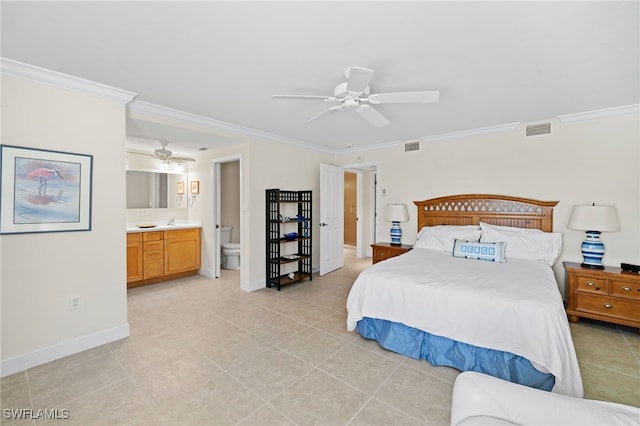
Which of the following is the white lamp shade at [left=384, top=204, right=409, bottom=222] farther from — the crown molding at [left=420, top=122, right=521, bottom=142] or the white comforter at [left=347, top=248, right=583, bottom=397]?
the white comforter at [left=347, top=248, right=583, bottom=397]

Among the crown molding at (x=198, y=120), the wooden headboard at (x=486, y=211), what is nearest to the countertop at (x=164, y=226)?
the crown molding at (x=198, y=120)

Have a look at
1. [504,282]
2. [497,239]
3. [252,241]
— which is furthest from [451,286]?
[252,241]

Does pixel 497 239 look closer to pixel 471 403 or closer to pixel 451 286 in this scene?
pixel 451 286

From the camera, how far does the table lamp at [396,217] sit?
462cm

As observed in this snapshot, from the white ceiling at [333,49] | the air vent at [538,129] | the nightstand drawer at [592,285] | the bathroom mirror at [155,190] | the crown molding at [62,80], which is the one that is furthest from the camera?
the bathroom mirror at [155,190]

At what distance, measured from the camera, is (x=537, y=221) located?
372cm

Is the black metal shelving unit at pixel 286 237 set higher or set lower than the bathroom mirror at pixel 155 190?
lower

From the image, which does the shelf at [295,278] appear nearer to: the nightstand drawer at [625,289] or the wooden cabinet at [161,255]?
the wooden cabinet at [161,255]

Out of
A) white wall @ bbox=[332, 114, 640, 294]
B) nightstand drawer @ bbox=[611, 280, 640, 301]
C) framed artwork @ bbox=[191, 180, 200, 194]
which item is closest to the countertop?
framed artwork @ bbox=[191, 180, 200, 194]

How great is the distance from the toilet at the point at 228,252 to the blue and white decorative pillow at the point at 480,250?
3.86 metres

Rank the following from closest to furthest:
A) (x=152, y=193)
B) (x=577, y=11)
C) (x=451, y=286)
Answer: (x=577, y=11) → (x=451, y=286) → (x=152, y=193)

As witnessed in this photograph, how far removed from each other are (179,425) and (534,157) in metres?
4.72

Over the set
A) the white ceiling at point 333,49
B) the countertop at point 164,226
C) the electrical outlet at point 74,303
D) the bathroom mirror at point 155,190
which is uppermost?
the white ceiling at point 333,49

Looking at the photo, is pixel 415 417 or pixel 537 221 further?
pixel 537 221
